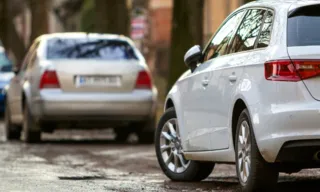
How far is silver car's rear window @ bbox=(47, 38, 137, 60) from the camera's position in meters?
16.7

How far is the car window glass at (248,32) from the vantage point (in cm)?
927

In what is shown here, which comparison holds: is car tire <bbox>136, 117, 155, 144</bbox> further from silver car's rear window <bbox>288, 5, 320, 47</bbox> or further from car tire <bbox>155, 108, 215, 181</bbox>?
silver car's rear window <bbox>288, 5, 320, 47</bbox>

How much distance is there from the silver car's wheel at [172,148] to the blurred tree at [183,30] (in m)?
10.4

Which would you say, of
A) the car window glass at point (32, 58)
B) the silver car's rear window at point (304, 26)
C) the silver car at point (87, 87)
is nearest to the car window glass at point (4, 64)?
the car window glass at point (32, 58)

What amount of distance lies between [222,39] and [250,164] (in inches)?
66.9

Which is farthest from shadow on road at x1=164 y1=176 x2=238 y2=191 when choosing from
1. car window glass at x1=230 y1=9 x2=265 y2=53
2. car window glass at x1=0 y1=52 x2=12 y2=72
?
car window glass at x1=0 y1=52 x2=12 y2=72

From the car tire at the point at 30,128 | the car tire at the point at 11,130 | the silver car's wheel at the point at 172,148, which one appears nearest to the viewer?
the silver car's wheel at the point at 172,148

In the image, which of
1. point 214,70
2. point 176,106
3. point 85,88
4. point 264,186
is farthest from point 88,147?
point 264,186

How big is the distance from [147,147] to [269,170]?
7812 mm

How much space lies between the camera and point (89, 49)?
1691 cm

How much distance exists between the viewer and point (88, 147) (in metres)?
16.4

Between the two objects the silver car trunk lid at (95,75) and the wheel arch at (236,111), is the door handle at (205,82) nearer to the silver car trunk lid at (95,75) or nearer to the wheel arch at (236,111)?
the wheel arch at (236,111)

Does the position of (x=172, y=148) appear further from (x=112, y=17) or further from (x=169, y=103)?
(x=112, y=17)

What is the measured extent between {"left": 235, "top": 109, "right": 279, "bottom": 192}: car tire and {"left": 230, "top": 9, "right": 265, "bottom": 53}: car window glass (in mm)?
660
